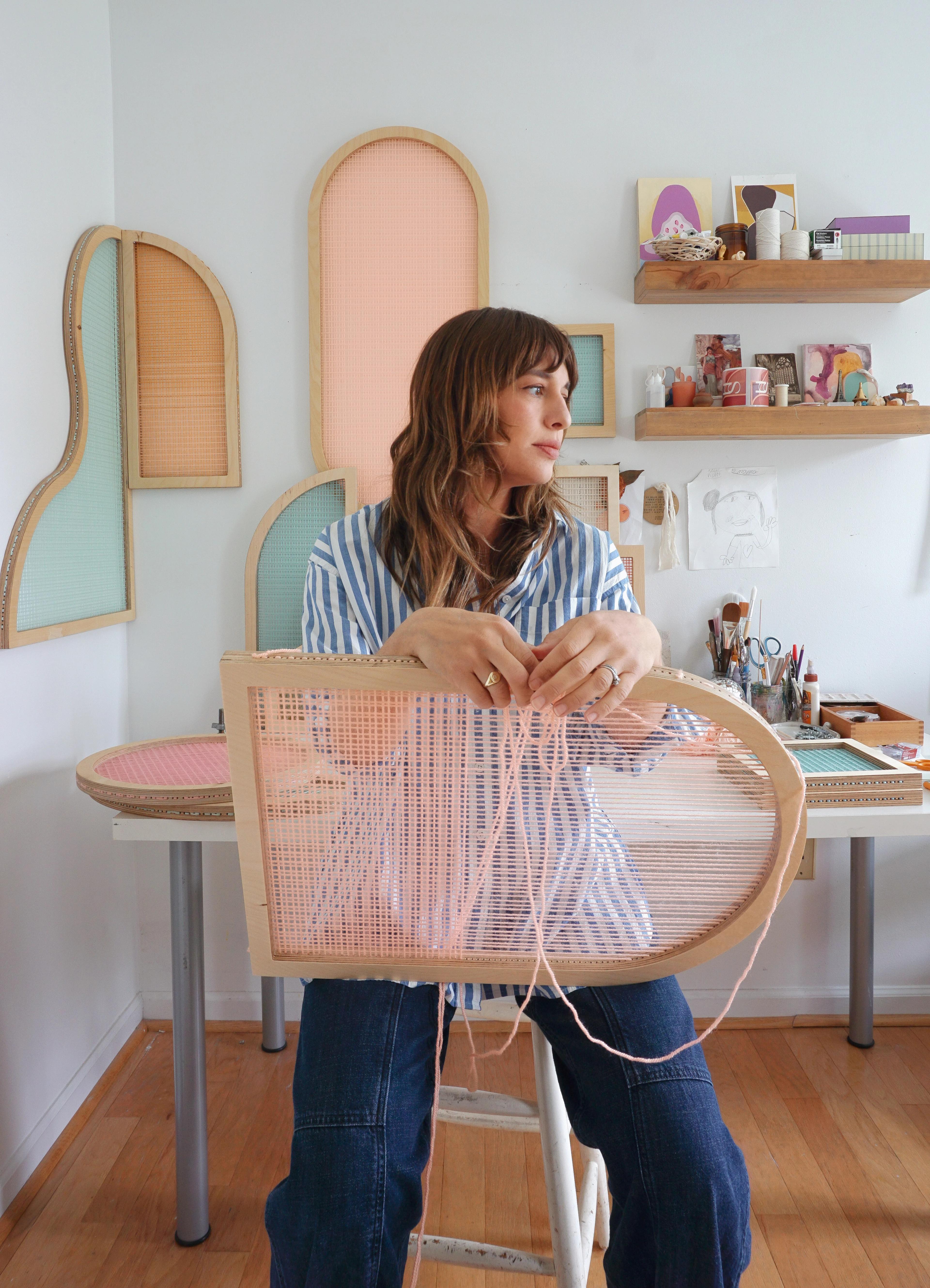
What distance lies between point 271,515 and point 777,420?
1082mm

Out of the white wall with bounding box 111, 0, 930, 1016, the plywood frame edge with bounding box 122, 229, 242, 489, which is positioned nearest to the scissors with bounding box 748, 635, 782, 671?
the white wall with bounding box 111, 0, 930, 1016

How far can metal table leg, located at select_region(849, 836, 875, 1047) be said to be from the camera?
1930 millimetres

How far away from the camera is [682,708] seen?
0.63 metres

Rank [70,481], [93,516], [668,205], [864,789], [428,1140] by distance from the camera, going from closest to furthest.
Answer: [428,1140] → [864,789] → [70,481] → [93,516] → [668,205]

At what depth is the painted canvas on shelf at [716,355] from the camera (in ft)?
6.48

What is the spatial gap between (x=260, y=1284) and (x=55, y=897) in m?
0.75

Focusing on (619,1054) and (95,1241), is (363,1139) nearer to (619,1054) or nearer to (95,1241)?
(619,1054)

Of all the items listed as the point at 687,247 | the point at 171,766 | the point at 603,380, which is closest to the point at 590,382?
the point at 603,380

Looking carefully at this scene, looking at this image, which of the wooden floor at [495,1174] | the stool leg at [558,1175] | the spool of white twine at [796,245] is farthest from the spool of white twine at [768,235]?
the wooden floor at [495,1174]

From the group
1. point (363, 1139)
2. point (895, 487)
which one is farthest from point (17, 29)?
point (895, 487)

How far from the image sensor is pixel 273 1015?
6.48 feet

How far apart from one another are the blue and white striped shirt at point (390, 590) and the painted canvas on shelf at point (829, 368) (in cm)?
106

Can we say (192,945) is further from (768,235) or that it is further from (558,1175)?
(768,235)

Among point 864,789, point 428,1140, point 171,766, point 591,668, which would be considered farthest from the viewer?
point 171,766
